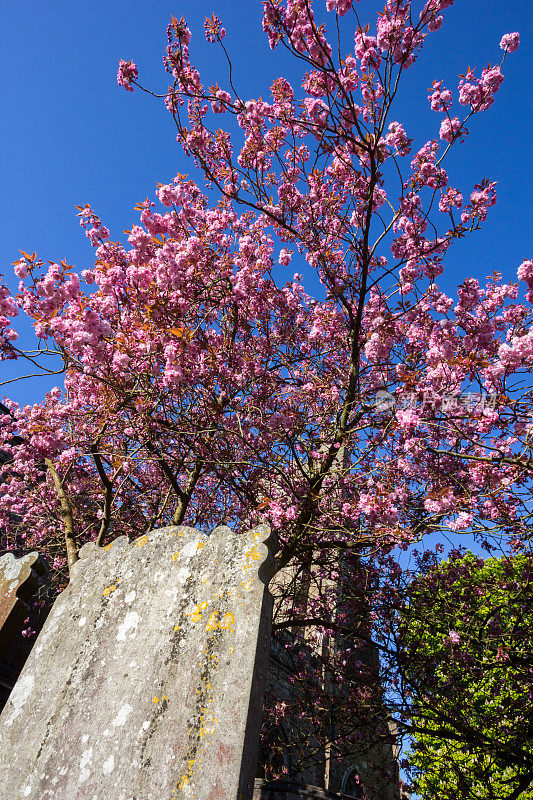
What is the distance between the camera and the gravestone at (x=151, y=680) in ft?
7.94

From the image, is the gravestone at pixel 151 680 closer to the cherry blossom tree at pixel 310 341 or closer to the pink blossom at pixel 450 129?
the cherry blossom tree at pixel 310 341

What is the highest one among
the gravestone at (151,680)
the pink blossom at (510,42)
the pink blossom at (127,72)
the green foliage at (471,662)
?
the pink blossom at (510,42)

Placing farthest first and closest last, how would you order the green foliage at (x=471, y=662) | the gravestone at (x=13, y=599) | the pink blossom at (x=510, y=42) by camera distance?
the green foliage at (x=471, y=662) → the pink blossom at (x=510, y=42) → the gravestone at (x=13, y=599)

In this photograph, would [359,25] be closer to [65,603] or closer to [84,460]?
[65,603]

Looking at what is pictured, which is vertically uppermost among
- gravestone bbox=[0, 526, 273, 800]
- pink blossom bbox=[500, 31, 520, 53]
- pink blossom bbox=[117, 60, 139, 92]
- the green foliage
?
pink blossom bbox=[500, 31, 520, 53]

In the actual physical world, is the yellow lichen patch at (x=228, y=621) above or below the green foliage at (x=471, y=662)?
below

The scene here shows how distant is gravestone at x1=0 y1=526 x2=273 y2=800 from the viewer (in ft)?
7.94

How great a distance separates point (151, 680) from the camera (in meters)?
2.76

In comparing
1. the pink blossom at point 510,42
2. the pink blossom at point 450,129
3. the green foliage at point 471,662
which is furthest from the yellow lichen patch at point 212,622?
the pink blossom at point 510,42

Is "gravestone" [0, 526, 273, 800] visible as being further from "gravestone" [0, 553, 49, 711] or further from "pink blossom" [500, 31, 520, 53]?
"pink blossom" [500, 31, 520, 53]

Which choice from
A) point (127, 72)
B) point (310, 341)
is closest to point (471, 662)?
point (310, 341)

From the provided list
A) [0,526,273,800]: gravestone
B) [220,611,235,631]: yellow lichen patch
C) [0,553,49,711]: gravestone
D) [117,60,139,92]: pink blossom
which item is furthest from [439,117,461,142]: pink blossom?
[0,553,49,711]: gravestone

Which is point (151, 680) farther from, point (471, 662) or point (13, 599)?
point (471, 662)

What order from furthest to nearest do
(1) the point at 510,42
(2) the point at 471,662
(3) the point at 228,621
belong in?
(2) the point at 471,662 < (1) the point at 510,42 < (3) the point at 228,621
